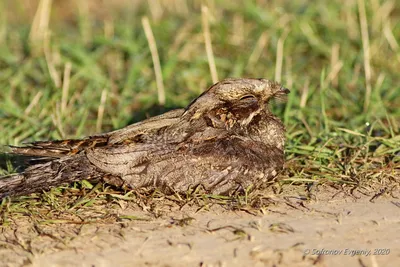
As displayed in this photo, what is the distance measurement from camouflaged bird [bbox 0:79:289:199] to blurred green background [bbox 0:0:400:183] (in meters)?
0.42

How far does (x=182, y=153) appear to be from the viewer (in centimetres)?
374

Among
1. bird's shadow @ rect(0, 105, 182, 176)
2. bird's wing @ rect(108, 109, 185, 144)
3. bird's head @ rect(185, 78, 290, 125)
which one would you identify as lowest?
bird's shadow @ rect(0, 105, 182, 176)

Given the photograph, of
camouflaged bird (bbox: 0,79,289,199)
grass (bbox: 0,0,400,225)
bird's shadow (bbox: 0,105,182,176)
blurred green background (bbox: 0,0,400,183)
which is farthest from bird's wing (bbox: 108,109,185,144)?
blurred green background (bbox: 0,0,400,183)

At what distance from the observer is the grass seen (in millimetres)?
4113

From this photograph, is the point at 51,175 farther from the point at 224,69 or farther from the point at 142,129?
the point at 224,69

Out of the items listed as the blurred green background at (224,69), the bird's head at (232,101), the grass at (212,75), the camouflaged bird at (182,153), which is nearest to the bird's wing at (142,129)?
the camouflaged bird at (182,153)

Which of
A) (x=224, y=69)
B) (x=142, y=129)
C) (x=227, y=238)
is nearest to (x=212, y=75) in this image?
(x=224, y=69)

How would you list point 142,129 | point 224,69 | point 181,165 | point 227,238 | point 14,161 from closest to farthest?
point 227,238 → point 181,165 → point 142,129 → point 14,161 → point 224,69

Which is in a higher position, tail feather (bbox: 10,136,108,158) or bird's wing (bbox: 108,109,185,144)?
bird's wing (bbox: 108,109,185,144)

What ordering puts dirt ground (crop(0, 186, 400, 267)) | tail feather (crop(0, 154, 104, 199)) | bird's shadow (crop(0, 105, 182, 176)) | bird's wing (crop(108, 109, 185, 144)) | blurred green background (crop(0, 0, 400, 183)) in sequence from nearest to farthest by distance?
1. dirt ground (crop(0, 186, 400, 267))
2. tail feather (crop(0, 154, 104, 199))
3. bird's wing (crop(108, 109, 185, 144))
4. bird's shadow (crop(0, 105, 182, 176))
5. blurred green background (crop(0, 0, 400, 183))

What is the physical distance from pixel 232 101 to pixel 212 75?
146cm

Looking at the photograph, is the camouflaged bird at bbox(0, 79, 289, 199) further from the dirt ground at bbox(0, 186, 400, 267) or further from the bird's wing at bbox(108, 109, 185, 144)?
the dirt ground at bbox(0, 186, 400, 267)

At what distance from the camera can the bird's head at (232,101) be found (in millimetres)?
3885

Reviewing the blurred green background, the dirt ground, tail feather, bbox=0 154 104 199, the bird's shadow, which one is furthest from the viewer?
the blurred green background
